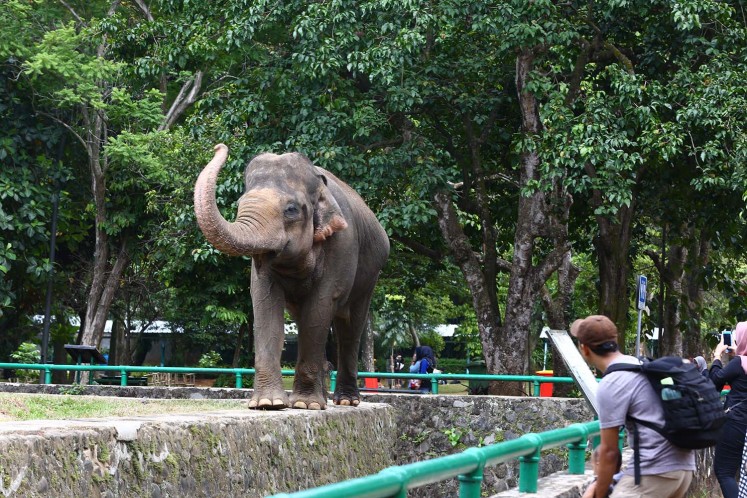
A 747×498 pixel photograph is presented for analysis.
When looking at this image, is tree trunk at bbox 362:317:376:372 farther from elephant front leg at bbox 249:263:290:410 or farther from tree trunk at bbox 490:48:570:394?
elephant front leg at bbox 249:263:290:410

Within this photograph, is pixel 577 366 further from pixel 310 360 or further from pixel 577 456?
pixel 310 360

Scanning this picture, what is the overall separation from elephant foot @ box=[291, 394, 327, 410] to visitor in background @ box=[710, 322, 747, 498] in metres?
3.28

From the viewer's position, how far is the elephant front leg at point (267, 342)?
32.1 feet

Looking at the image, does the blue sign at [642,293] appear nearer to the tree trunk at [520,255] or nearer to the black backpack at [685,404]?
the tree trunk at [520,255]

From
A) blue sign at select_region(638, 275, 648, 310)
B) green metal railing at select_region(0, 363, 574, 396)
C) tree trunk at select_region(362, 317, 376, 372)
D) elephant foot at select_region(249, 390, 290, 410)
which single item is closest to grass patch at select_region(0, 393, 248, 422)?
elephant foot at select_region(249, 390, 290, 410)

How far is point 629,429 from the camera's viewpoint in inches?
206

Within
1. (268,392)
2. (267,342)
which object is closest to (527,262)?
(267,342)

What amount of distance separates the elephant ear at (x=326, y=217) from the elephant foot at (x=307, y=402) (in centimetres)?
138

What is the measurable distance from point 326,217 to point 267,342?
1.15 m

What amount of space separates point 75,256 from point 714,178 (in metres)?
18.3

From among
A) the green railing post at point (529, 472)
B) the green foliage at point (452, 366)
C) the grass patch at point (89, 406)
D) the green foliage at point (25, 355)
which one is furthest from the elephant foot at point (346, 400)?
the green foliage at point (452, 366)

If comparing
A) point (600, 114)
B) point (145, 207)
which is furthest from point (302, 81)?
point (145, 207)

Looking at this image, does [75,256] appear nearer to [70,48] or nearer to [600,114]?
[70,48]

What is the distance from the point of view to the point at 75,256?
98.7 ft
